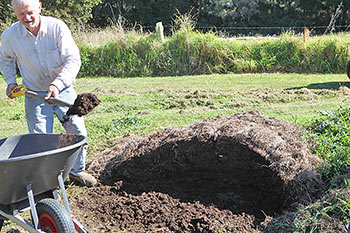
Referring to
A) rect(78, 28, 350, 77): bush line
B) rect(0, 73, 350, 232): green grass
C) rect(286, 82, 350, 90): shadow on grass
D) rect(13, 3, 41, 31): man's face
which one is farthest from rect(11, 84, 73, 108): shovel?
rect(78, 28, 350, 77): bush line

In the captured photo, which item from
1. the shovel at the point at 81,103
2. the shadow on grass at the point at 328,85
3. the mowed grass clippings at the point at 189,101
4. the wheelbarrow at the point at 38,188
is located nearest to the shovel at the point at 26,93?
the shovel at the point at 81,103

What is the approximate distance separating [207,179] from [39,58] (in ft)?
7.64

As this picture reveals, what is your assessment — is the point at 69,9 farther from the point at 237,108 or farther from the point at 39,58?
the point at 39,58

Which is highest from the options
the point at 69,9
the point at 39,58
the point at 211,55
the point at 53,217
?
the point at 39,58

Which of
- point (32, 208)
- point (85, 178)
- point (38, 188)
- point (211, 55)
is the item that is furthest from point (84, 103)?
point (211, 55)

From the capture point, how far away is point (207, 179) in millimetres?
4684

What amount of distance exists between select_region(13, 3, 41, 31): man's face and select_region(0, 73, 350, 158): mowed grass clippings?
2237 mm

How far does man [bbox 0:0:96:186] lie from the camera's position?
406 centimetres

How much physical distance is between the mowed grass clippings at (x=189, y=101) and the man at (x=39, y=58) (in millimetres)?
1485

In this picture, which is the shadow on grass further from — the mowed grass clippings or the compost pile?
the compost pile

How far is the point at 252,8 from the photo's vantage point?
3412 cm

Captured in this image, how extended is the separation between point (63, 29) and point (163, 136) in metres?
1.77

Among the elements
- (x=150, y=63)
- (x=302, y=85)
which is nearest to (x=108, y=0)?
(x=150, y=63)

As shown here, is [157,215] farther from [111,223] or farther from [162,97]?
[162,97]
